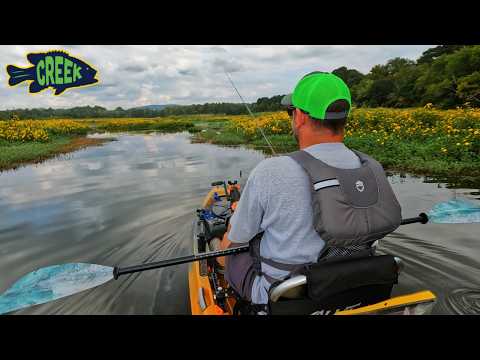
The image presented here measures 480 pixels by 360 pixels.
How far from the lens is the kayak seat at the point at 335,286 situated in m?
1.48

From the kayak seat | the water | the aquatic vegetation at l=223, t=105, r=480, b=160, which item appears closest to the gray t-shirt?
the kayak seat

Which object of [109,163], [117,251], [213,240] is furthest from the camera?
[109,163]

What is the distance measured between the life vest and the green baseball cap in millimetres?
238

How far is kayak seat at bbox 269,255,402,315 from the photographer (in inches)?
58.4

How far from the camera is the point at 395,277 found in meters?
1.65

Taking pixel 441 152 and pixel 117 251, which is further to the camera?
pixel 441 152

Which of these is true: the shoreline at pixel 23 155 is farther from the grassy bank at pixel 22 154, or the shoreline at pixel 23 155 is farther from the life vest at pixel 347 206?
the life vest at pixel 347 206

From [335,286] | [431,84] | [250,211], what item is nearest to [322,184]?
[250,211]

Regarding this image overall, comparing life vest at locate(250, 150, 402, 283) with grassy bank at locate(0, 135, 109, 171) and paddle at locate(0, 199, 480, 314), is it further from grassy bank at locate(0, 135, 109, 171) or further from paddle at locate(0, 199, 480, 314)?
grassy bank at locate(0, 135, 109, 171)

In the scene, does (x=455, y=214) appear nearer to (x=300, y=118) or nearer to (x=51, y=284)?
(x=300, y=118)

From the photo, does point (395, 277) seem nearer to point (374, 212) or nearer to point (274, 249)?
point (374, 212)

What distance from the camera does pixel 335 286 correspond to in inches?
59.3

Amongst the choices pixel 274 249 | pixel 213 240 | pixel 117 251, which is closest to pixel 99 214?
pixel 117 251

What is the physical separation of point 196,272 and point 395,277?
1.96 metres
